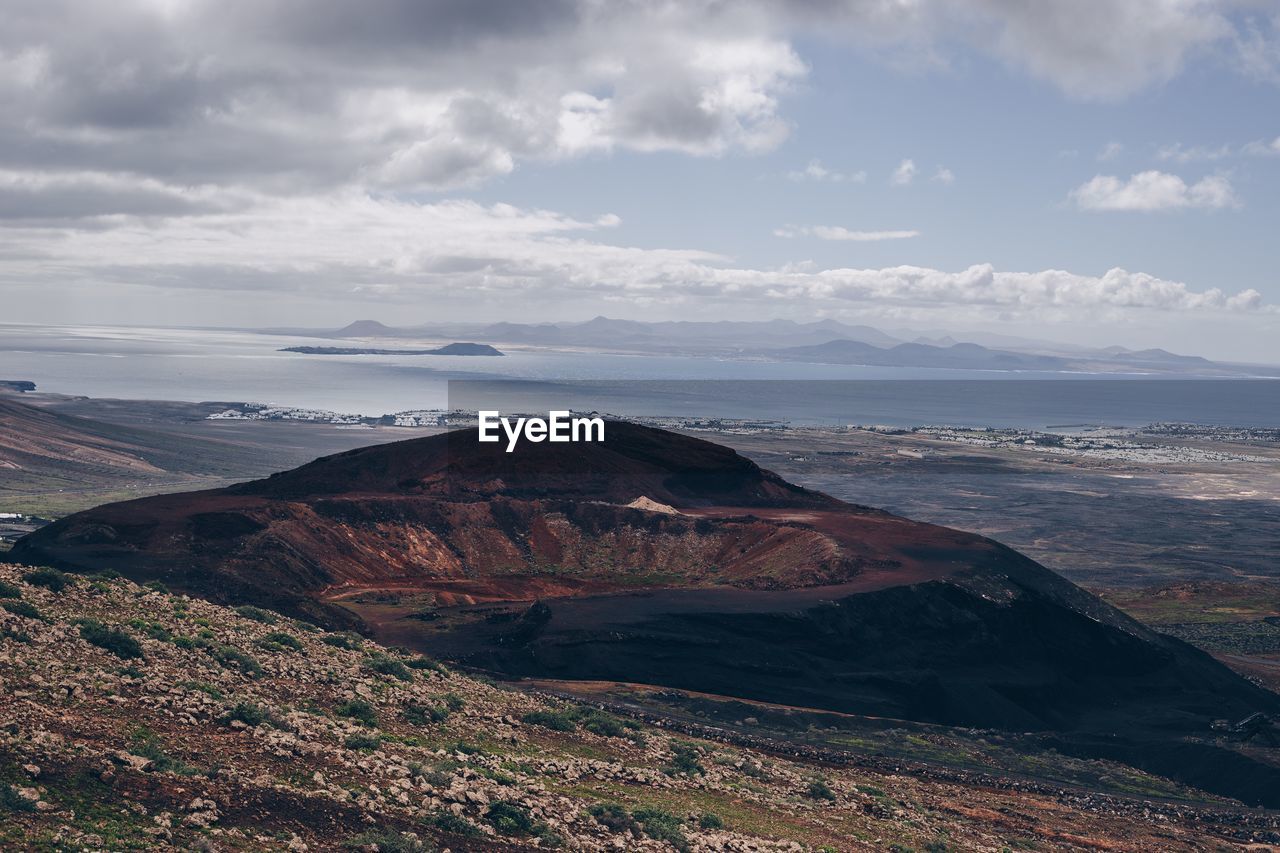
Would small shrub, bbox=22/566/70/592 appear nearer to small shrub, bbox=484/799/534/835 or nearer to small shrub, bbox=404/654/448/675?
small shrub, bbox=404/654/448/675

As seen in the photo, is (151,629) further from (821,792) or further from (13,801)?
(821,792)

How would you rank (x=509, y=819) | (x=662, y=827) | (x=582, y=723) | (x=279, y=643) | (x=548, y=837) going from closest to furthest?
(x=548, y=837) < (x=509, y=819) < (x=662, y=827) < (x=279, y=643) < (x=582, y=723)

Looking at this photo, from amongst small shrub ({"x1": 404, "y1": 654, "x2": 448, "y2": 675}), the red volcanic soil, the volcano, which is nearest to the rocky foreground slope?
small shrub ({"x1": 404, "y1": 654, "x2": 448, "y2": 675})

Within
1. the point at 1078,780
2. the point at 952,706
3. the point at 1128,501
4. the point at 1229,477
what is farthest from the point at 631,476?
the point at 1229,477

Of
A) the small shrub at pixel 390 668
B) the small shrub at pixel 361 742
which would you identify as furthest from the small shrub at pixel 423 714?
the small shrub at pixel 361 742

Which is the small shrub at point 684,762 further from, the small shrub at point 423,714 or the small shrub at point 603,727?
the small shrub at point 423,714

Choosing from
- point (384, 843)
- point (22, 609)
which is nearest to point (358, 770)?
point (384, 843)
